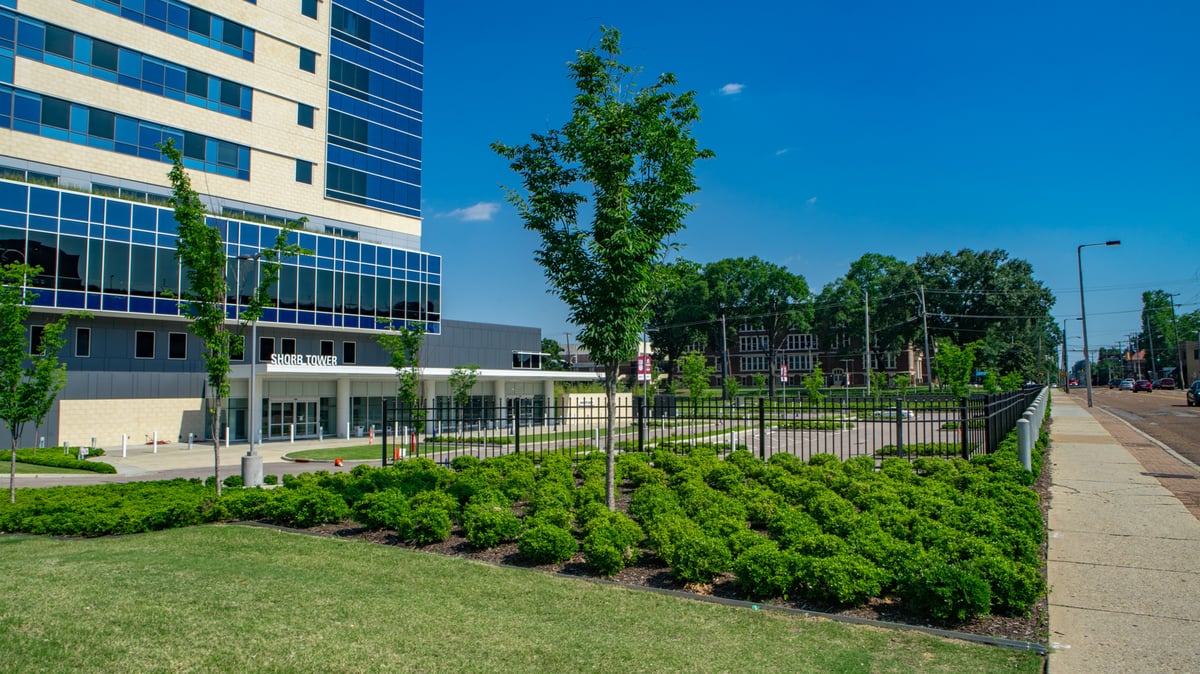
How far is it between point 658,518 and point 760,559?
2143 mm

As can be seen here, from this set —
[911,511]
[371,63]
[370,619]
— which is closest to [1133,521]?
[911,511]

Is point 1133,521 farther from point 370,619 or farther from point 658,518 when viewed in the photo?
point 370,619

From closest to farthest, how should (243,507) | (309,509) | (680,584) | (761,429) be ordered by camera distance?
(680,584) → (309,509) → (243,507) → (761,429)

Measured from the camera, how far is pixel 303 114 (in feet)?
149

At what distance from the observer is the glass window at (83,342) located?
34.5 m

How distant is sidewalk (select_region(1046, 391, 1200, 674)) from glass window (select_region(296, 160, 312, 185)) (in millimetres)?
43256

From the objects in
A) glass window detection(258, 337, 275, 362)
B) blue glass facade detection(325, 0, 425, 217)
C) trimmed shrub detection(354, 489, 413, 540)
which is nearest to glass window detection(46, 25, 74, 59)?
blue glass facade detection(325, 0, 425, 217)

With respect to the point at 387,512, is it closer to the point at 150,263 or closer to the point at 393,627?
the point at 393,627

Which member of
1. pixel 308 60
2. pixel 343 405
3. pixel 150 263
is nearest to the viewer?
pixel 150 263

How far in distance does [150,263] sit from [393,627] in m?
37.8

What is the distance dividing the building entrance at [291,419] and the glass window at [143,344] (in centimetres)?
655

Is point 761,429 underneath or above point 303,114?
underneath

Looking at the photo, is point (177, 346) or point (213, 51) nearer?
point (177, 346)

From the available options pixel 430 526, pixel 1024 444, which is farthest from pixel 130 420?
pixel 1024 444
